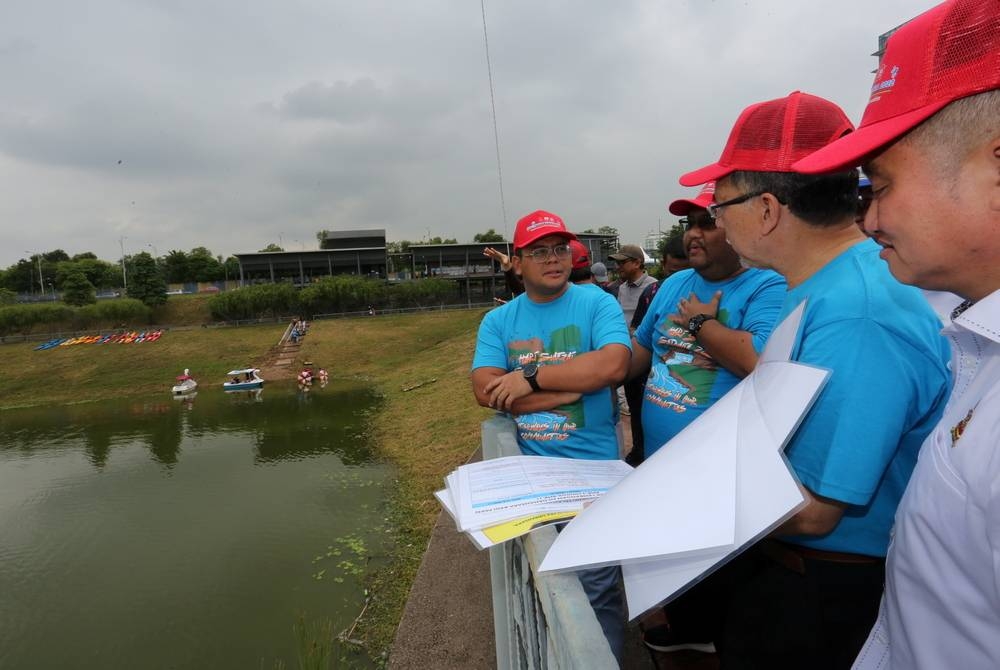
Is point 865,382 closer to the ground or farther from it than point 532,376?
farther from it

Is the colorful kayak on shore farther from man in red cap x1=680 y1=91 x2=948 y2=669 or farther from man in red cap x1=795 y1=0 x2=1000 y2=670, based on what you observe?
man in red cap x1=795 y1=0 x2=1000 y2=670

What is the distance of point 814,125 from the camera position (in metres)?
1.37

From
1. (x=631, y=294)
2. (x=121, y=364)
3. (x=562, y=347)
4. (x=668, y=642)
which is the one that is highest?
(x=631, y=294)

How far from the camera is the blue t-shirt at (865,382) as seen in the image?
98 centimetres

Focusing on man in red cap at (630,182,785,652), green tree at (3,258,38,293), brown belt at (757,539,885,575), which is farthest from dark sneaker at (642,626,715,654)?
green tree at (3,258,38,293)

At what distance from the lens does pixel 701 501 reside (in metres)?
0.83

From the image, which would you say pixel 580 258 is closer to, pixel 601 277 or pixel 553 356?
pixel 553 356

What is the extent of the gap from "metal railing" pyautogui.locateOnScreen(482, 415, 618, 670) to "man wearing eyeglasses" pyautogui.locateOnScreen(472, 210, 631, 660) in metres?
0.25

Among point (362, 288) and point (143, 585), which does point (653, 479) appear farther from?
point (362, 288)

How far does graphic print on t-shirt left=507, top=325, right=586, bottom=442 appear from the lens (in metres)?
2.22

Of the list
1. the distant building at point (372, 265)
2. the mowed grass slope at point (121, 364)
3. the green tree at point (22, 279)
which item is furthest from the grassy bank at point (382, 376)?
the green tree at point (22, 279)

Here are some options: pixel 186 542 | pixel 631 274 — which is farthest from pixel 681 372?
pixel 186 542

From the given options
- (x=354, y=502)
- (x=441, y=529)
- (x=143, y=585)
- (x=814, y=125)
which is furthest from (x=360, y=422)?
(x=814, y=125)

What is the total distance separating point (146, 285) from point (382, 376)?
83.6 feet
